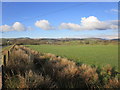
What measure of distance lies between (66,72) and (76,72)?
2.70ft

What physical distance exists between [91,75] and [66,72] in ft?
4.03

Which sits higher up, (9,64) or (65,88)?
(9,64)

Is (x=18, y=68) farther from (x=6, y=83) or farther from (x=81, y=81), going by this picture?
(x=81, y=81)

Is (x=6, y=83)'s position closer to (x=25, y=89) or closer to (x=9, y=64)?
(x=25, y=89)

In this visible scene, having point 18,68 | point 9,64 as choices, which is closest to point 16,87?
point 18,68

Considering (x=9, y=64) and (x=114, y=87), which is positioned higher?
(x=9, y=64)

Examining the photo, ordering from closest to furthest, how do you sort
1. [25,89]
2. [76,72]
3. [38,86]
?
[25,89] → [38,86] → [76,72]

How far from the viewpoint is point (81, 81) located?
7.28 m

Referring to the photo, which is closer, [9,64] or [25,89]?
[25,89]

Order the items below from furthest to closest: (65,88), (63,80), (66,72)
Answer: (66,72)
(63,80)
(65,88)

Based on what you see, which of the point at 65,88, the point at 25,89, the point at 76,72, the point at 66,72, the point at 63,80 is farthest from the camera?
the point at 76,72

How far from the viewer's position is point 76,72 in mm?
8438

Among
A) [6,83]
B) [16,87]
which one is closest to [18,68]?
[6,83]

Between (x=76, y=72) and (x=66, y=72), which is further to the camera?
(x=76, y=72)
